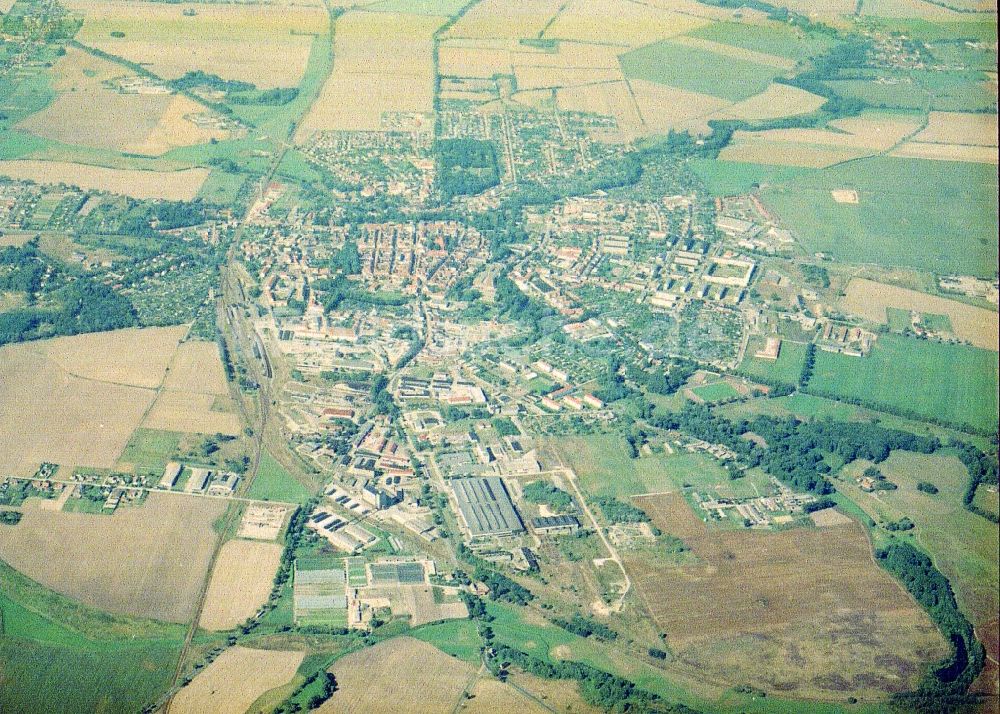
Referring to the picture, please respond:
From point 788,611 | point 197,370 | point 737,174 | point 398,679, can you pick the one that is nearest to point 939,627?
point 788,611

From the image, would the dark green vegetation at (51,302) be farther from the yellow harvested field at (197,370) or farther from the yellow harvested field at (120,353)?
the yellow harvested field at (197,370)

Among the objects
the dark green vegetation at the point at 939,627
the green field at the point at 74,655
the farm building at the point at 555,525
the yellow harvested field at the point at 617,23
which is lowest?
the dark green vegetation at the point at 939,627

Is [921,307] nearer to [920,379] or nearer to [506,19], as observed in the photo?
[920,379]

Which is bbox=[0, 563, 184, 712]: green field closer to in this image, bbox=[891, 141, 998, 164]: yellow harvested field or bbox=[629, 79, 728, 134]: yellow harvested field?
bbox=[629, 79, 728, 134]: yellow harvested field

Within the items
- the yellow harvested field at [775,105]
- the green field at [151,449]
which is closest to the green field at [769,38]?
the yellow harvested field at [775,105]

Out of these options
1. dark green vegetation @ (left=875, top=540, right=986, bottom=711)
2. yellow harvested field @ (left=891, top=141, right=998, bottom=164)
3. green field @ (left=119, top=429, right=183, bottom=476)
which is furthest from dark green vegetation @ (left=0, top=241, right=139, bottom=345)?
yellow harvested field @ (left=891, top=141, right=998, bottom=164)

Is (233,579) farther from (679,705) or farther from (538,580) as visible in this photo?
(679,705)

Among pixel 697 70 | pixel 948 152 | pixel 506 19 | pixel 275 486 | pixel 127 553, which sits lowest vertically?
pixel 275 486
